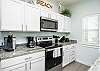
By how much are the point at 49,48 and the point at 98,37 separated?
8.23 ft

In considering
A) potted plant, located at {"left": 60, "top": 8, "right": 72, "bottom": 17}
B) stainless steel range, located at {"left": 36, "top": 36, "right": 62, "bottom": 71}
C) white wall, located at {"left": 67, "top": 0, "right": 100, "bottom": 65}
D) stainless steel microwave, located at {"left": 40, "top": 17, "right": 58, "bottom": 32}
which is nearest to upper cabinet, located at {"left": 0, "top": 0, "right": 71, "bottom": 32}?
stainless steel microwave, located at {"left": 40, "top": 17, "right": 58, "bottom": 32}

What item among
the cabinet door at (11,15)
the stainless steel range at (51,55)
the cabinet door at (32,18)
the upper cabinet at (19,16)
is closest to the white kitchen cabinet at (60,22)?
the stainless steel range at (51,55)

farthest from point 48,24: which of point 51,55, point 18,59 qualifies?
point 18,59

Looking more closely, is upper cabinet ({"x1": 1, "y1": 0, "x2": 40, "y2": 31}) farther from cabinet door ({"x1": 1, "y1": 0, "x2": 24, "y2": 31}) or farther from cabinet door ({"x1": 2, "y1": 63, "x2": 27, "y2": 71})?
cabinet door ({"x1": 2, "y1": 63, "x2": 27, "y2": 71})

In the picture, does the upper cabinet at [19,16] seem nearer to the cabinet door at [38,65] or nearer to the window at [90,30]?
the cabinet door at [38,65]

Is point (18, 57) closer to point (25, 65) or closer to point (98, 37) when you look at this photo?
point (25, 65)

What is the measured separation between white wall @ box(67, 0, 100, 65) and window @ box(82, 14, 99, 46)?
209 mm

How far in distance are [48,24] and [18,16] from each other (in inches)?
49.9

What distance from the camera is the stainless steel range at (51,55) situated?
9.62 feet

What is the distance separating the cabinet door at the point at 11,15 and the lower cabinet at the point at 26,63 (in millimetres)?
740

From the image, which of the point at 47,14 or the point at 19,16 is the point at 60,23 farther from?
the point at 19,16

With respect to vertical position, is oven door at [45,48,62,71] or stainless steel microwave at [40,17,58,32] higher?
stainless steel microwave at [40,17,58,32]

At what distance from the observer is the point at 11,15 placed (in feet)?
7.59

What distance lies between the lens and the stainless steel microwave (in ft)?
10.7
